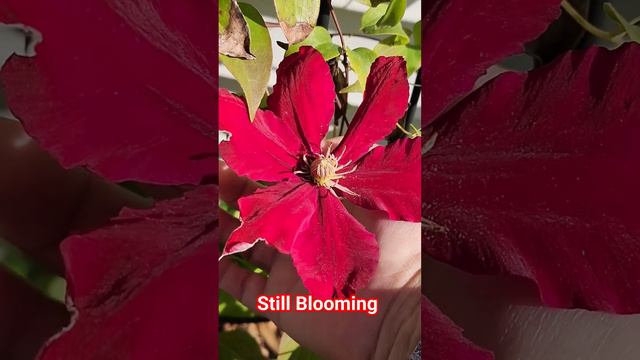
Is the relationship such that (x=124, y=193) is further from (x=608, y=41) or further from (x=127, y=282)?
(x=608, y=41)

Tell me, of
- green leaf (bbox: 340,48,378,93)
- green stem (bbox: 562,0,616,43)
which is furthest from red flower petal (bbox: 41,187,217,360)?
green stem (bbox: 562,0,616,43)

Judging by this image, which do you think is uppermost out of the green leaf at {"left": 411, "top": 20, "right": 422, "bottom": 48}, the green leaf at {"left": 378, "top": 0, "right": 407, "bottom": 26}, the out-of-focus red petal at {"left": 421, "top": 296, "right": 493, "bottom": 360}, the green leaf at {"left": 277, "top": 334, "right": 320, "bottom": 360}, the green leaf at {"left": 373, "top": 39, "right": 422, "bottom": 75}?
the green leaf at {"left": 378, "top": 0, "right": 407, "bottom": 26}

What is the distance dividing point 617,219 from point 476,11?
0.48 feet

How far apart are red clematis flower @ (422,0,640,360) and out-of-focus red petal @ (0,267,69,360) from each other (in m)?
0.21

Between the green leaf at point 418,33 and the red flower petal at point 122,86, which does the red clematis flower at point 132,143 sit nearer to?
the red flower petal at point 122,86

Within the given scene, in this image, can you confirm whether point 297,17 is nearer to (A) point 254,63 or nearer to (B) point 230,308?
(A) point 254,63

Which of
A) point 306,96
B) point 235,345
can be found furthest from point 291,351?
point 306,96

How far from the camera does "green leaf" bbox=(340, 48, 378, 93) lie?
35 centimetres

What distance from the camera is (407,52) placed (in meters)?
0.35

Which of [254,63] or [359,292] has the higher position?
[254,63]

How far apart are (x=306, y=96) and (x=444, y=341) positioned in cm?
16

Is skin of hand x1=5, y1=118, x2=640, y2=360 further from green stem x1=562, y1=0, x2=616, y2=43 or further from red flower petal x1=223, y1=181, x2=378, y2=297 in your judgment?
green stem x1=562, y1=0, x2=616, y2=43

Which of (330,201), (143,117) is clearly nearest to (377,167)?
(330,201)

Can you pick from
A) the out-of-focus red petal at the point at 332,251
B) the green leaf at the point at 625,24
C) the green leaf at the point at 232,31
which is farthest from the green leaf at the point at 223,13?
the green leaf at the point at 625,24
